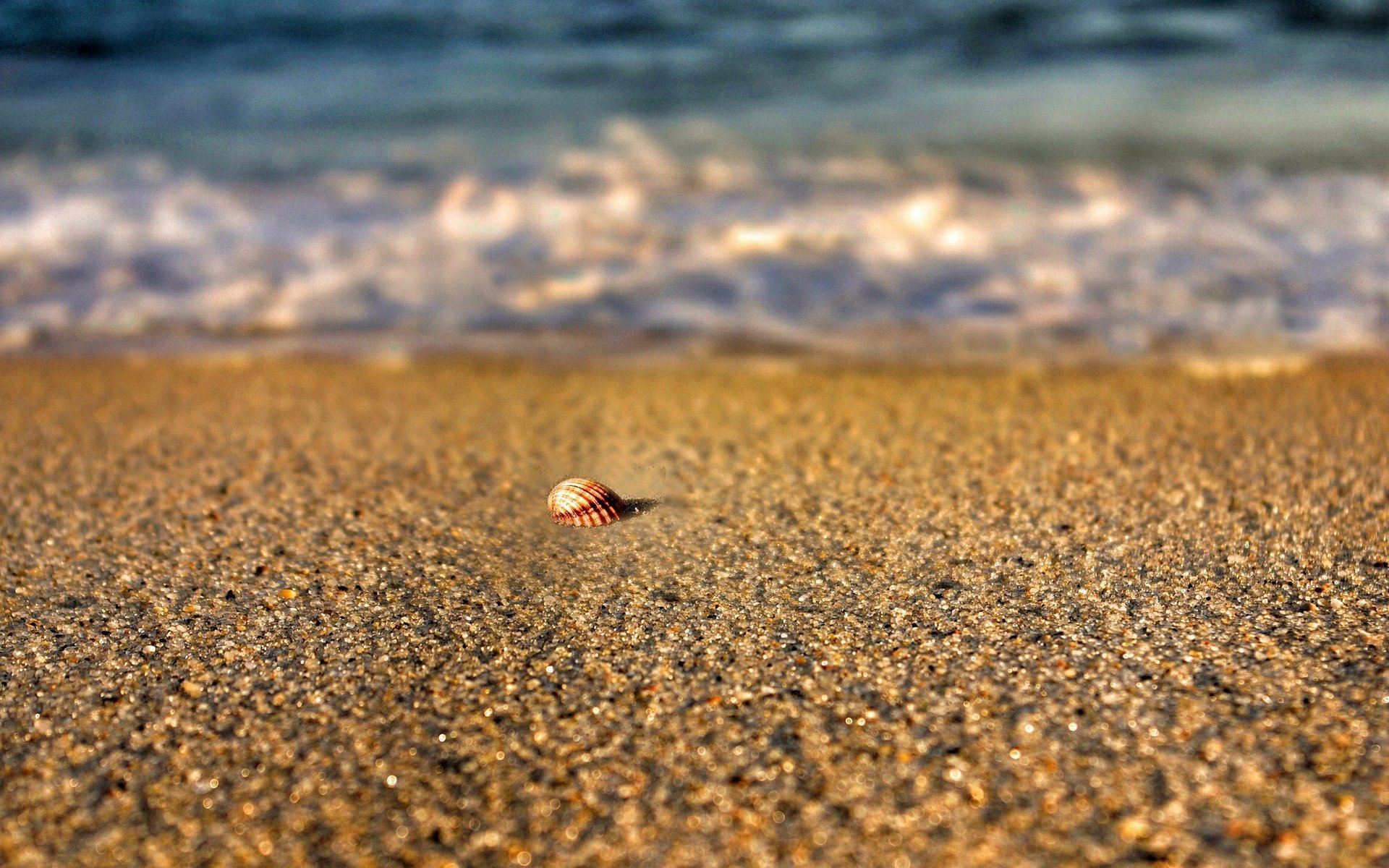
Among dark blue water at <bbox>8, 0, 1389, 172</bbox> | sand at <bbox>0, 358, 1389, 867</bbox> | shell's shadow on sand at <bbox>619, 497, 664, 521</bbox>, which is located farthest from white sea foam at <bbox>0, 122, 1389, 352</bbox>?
shell's shadow on sand at <bbox>619, 497, 664, 521</bbox>

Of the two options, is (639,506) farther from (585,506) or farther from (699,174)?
(699,174)

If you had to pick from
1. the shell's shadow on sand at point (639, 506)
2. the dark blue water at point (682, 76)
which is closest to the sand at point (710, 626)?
the shell's shadow on sand at point (639, 506)

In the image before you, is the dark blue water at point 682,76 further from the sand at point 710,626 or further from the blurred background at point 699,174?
the sand at point 710,626

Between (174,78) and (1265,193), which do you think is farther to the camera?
(174,78)

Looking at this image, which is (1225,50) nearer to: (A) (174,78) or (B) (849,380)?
(B) (849,380)

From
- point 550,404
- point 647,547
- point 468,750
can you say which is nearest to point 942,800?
point 468,750

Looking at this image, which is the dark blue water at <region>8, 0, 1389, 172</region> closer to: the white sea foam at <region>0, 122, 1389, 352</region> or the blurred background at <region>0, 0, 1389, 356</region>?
the blurred background at <region>0, 0, 1389, 356</region>
